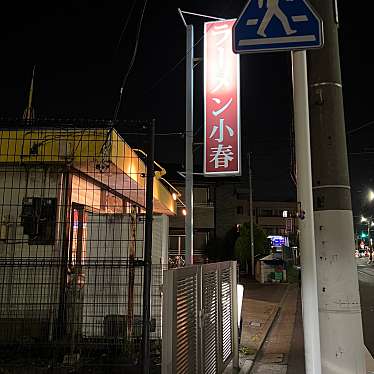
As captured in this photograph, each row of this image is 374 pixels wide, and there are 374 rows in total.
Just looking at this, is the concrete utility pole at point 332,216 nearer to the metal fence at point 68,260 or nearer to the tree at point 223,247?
the metal fence at point 68,260

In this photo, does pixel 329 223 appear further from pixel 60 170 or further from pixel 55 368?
pixel 60 170

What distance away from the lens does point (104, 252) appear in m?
6.70

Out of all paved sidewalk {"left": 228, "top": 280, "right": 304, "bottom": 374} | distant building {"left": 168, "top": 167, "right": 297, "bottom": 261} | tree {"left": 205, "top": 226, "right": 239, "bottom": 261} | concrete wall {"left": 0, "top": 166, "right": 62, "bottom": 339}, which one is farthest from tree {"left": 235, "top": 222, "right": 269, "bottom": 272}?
concrete wall {"left": 0, "top": 166, "right": 62, "bottom": 339}

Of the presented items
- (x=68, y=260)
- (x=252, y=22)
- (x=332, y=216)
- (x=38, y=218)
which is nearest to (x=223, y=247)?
(x=68, y=260)

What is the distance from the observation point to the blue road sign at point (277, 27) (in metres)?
3.18

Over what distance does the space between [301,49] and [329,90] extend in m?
0.48

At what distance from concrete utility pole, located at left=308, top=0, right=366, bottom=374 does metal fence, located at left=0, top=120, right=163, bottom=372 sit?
2195 millimetres

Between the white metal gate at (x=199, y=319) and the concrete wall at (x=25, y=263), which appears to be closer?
the white metal gate at (x=199, y=319)

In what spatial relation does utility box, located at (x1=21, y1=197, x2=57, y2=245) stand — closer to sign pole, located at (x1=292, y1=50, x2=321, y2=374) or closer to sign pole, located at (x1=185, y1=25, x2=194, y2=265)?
sign pole, located at (x1=185, y1=25, x2=194, y2=265)

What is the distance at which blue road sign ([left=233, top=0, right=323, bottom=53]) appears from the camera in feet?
10.4

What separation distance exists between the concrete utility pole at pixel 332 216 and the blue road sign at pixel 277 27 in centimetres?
35

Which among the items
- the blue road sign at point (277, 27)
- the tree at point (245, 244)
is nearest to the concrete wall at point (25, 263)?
the blue road sign at point (277, 27)

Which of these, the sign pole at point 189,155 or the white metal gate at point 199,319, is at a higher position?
the sign pole at point 189,155

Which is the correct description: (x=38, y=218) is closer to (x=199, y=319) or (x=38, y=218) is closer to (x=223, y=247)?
(x=199, y=319)
